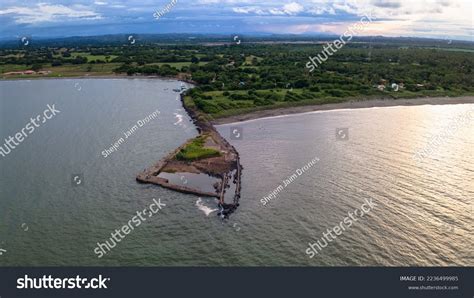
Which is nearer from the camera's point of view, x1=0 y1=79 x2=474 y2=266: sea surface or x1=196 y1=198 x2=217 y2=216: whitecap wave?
x1=0 y1=79 x2=474 y2=266: sea surface

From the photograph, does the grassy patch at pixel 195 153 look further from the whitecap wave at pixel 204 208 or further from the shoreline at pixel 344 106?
the shoreline at pixel 344 106

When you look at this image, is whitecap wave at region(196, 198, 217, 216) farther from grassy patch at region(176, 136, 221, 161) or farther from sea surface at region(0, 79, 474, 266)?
grassy patch at region(176, 136, 221, 161)

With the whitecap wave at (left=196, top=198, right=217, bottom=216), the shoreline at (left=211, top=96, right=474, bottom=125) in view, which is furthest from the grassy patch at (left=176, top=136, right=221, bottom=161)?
the shoreline at (left=211, top=96, right=474, bottom=125)

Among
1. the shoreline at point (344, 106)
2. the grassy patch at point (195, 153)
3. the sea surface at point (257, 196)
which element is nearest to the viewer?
the sea surface at point (257, 196)

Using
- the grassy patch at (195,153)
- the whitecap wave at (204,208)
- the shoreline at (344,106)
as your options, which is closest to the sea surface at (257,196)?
the whitecap wave at (204,208)

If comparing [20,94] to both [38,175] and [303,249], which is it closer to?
[38,175]
